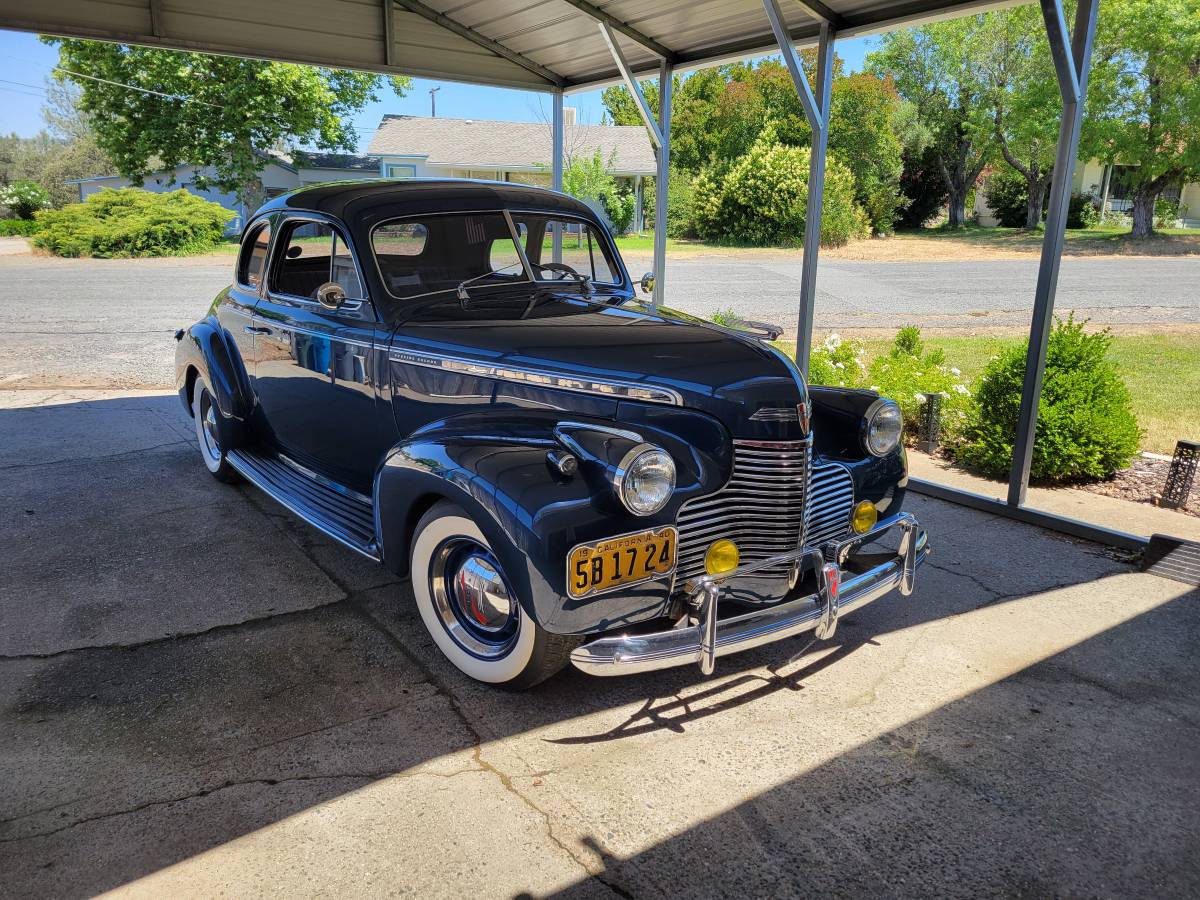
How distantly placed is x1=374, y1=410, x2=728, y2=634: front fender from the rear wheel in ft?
9.02

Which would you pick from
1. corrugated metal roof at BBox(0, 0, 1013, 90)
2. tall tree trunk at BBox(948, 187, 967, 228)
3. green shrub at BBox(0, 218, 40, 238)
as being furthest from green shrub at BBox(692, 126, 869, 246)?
green shrub at BBox(0, 218, 40, 238)

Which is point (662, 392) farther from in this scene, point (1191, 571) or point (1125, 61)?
point (1125, 61)

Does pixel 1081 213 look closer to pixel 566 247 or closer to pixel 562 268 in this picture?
pixel 566 247

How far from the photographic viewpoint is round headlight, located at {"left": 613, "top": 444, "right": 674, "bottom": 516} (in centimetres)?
273

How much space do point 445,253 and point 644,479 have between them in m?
1.90

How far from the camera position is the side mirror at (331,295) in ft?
12.9

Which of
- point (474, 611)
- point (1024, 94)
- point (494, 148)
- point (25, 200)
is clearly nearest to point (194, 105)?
point (494, 148)

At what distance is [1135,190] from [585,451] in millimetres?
35372

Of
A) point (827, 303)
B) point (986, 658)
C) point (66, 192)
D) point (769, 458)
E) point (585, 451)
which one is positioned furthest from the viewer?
point (66, 192)

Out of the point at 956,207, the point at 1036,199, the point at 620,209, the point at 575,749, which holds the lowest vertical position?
the point at 575,749

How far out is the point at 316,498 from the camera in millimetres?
4301

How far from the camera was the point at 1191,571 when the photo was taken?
434 cm

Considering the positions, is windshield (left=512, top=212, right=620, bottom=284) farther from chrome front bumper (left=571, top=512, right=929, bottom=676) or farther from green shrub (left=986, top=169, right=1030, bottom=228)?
green shrub (left=986, top=169, right=1030, bottom=228)

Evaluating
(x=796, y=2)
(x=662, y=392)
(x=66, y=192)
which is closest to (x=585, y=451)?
(x=662, y=392)
